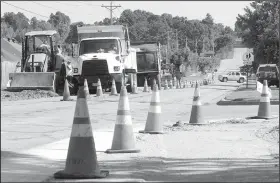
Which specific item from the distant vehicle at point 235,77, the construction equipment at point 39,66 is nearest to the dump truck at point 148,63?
the construction equipment at point 39,66

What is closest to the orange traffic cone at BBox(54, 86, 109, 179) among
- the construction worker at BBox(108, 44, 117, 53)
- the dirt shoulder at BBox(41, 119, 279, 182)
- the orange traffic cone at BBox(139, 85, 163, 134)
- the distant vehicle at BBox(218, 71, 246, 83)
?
the dirt shoulder at BBox(41, 119, 279, 182)

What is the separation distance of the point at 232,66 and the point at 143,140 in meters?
148

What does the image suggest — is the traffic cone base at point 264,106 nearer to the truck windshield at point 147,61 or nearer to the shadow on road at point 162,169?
the shadow on road at point 162,169

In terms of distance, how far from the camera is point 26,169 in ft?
25.8

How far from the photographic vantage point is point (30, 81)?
29.8 meters

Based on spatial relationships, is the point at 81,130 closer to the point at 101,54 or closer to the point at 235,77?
the point at 101,54

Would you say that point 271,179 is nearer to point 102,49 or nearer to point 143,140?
point 143,140

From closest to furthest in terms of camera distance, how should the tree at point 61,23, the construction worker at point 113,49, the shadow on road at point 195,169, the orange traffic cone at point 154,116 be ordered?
the shadow on road at point 195,169 < the orange traffic cone at point 154,116 < the construction worker at point 113,49 < the tree at point 61,23

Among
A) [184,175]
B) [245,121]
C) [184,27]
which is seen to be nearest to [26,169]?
[184,175]

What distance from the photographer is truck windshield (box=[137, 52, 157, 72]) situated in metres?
46.5

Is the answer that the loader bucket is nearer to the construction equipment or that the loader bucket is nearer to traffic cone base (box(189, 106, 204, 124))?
the construction equipment

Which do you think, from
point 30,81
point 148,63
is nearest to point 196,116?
point 30,81

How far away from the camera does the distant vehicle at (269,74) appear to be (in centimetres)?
4664

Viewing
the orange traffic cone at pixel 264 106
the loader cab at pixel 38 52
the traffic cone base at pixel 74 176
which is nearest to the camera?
Result: the traffic cone base at pixel 74 176
